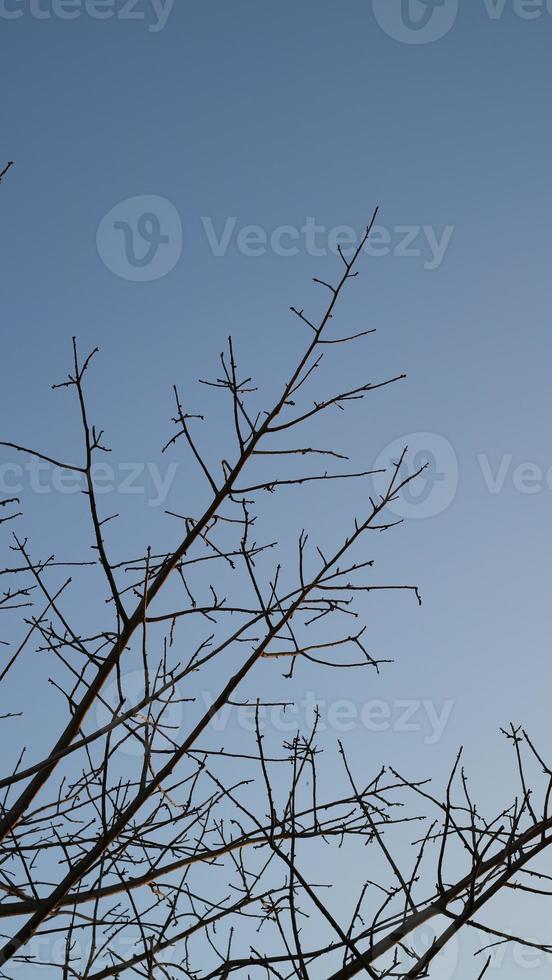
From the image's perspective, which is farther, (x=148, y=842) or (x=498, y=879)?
(x=148, y=842)

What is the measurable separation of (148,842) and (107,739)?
752 millimetres

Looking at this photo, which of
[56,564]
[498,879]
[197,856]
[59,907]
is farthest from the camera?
[56,564]

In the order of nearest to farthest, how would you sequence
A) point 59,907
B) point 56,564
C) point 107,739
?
point 107,739, point 59,907, point 56,564

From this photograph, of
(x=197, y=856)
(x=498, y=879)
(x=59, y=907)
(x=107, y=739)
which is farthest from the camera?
(x=197, y=856)

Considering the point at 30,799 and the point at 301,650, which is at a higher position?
the point at 301,650

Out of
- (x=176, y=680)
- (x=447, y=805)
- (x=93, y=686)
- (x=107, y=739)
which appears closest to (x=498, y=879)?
(x=447, y=805)

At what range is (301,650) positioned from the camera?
2.79 m

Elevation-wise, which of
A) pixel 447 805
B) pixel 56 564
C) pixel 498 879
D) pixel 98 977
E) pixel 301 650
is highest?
pixel 56 564

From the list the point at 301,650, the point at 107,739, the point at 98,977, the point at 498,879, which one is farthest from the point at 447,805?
the point at 98,977

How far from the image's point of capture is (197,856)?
2924 mm

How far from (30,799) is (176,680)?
2.91 feet

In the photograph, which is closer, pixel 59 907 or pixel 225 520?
pixel 59 907

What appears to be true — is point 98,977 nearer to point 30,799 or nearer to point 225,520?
point 30,799

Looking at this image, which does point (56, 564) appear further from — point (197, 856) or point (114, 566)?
point (197, 856)
